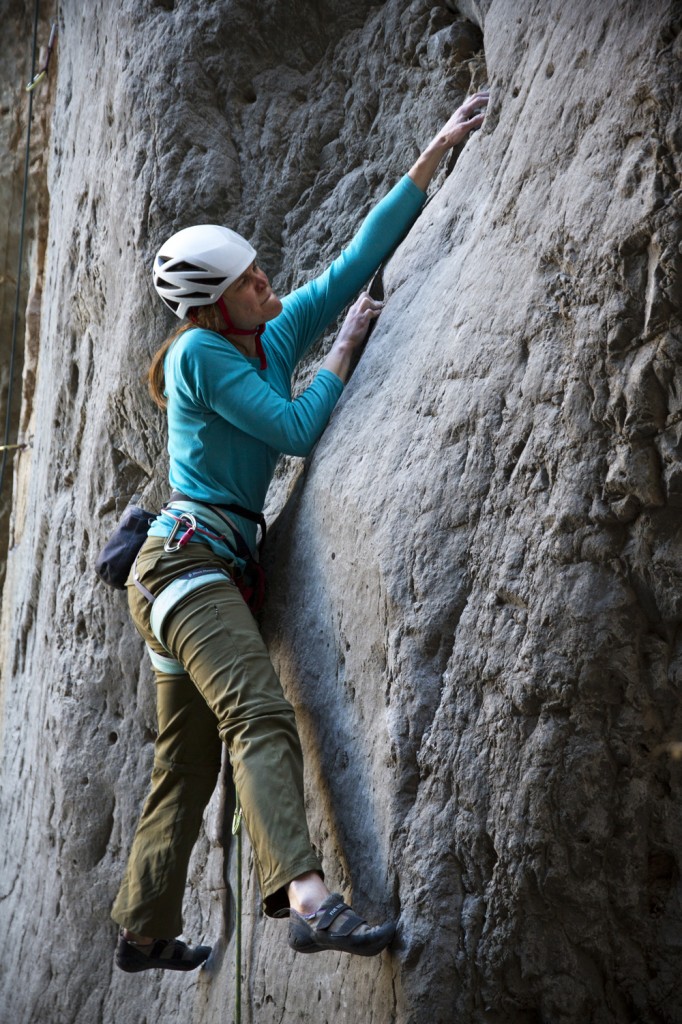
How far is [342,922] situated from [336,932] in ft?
0.10

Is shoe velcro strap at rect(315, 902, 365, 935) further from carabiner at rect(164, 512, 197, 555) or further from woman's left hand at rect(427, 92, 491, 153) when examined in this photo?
woman's left hand at rect(427, 92, 491, 153)

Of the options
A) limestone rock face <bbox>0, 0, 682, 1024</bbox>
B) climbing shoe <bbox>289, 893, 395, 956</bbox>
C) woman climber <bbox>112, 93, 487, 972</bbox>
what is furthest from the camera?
woman climber <bbox>112, 93, 487, 972</bbox>

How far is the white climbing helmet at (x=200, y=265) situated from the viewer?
129 inches

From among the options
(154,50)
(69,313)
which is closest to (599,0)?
(154,50)

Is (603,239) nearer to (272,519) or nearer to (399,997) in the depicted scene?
(272,519)

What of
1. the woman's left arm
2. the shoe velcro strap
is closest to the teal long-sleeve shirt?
the woman's left arm

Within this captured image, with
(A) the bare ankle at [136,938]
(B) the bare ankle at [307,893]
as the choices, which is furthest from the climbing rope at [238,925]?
(B) the bare ankle at [307,893]

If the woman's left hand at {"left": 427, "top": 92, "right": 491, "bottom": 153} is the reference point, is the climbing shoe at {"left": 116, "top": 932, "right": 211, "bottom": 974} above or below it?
below

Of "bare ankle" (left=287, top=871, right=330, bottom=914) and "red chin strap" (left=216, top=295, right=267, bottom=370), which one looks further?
"red chin strap" (left=216, top=295, right=267, bottom=370)

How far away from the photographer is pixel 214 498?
3.29m

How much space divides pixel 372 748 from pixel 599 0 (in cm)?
202

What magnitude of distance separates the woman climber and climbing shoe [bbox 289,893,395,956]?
41cm

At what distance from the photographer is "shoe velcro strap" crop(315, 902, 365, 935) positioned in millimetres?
2615


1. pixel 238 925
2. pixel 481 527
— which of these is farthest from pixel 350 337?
pixel 238 925
